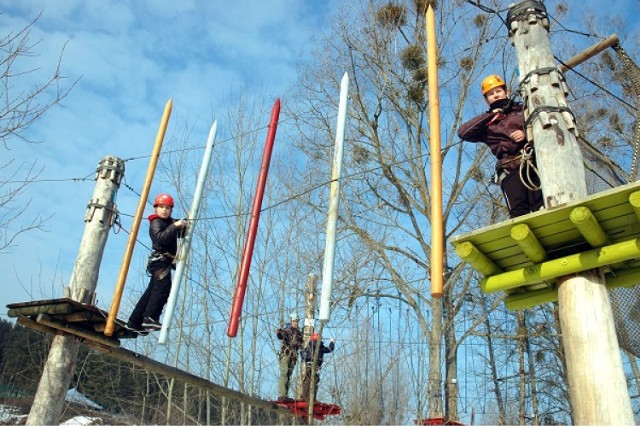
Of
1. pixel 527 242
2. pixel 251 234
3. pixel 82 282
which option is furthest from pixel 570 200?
pixel 82 282

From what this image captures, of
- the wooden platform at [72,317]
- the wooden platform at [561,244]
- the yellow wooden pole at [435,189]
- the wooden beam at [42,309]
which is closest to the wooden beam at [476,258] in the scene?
the wooden platform at [561,244]

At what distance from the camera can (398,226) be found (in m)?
13.2

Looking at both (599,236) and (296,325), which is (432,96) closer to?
(599,236)

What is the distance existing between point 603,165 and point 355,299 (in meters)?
7.97

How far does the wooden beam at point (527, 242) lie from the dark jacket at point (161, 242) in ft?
11.0

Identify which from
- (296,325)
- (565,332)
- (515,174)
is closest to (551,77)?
(515,174)

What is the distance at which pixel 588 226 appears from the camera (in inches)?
130

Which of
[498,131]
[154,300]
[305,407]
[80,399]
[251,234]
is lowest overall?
[305,407]

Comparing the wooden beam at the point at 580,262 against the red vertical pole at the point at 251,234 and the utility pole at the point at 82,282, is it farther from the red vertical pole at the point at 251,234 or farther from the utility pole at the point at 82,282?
the utility pole at the point at 82,282

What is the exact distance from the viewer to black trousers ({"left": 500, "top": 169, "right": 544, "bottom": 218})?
4.20m

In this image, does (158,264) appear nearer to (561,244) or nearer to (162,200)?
(162,200)

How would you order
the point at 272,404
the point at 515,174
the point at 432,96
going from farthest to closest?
the point at 272,404, the point at 515,174, the point at 432,96

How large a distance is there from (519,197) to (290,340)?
5296 mm

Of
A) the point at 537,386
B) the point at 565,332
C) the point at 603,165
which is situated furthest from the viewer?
the point at 537,386
